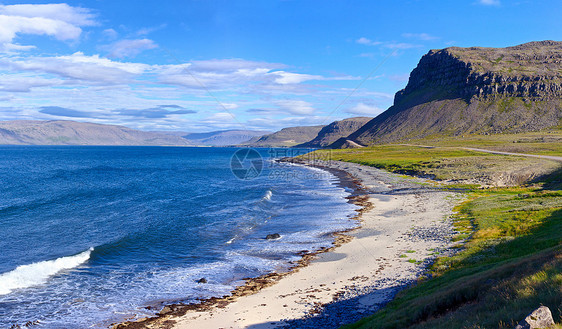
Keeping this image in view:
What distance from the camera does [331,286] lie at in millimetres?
23344

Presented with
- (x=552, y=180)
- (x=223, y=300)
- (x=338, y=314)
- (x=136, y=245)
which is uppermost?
(x=552, y=180)

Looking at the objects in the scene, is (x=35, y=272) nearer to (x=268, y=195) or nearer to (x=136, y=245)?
(x=136, y=245)

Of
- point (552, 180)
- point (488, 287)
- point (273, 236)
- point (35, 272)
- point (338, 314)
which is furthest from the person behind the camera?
point (552, 180)

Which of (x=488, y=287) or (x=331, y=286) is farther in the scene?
(x=331, y=286)

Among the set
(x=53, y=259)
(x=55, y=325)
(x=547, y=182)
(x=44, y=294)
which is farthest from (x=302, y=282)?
(x=547, y=182)

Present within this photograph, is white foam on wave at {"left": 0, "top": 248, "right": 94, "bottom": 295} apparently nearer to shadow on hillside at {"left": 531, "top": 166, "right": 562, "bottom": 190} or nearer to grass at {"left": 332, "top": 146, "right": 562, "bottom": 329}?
grass at {"left": 332, "top": 146, "right": 562, "bottom": 329}

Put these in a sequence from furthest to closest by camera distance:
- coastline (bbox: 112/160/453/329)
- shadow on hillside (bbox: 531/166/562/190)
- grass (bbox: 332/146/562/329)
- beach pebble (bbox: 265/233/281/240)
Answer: shadow on hillside (bbox: 531/166/562/190) < beach pebble (bbox: 265/233/281/240) < coastline (bbox: 112/160/453/329) < grass (bbox: 332/146/562/329)

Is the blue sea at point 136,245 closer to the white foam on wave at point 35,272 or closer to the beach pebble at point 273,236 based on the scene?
the white foam on wave at point 35,272

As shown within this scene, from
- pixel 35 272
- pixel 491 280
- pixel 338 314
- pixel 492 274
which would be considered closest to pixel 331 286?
pixel 338 314

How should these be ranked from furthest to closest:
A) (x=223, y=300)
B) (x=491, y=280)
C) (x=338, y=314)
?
1. (x=223, y=300)
2. (x=338, y=314)
3. (x=491, y=280)

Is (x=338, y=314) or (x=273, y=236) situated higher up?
(x=338, y=314)

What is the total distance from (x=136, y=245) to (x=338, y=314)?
24017 mm

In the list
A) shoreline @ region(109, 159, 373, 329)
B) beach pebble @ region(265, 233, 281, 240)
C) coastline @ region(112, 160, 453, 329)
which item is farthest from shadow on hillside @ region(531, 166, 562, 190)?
beach pebble @ region(265, 233, 281, 240)

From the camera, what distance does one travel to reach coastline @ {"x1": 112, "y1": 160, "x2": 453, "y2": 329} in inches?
752
